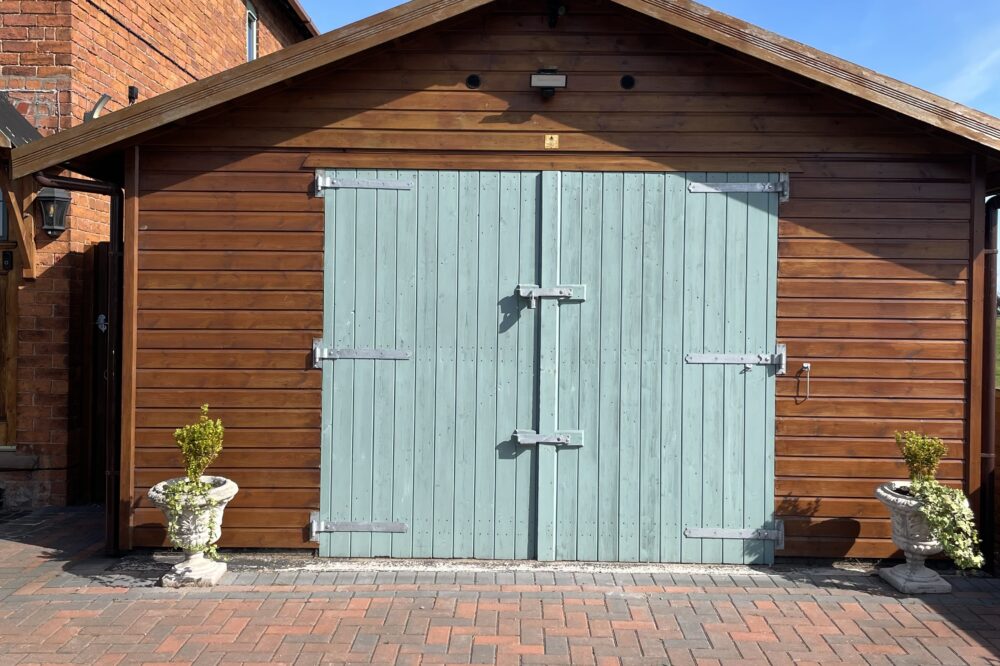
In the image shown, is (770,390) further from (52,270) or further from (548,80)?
(52,270)

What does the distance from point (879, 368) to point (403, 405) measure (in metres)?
3.19

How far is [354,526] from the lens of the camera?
5625mm

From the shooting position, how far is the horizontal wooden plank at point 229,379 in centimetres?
566

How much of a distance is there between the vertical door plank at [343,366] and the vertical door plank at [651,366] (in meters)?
→ 1.94

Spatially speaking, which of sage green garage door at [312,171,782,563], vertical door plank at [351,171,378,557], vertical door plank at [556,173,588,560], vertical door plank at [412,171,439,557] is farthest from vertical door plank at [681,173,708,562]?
vertical door plank at [351,171,378,557]

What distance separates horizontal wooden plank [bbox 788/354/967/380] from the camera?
5586 millimetres

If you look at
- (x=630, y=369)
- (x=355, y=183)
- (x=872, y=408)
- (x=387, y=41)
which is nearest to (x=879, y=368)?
(x=872, y=408)

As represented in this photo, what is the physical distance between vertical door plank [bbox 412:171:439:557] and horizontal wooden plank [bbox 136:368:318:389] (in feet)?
2.62

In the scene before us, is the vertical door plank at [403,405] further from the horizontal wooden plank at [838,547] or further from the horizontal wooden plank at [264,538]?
the horizontal wooden plank at [838,547]

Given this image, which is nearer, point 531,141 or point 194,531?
point 194,531

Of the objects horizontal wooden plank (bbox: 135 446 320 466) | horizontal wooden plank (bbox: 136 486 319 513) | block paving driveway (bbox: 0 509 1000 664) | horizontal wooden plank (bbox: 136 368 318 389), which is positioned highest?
horizontal wooden plank (bbox: 136 368 318 389)

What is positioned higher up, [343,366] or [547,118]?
[547,118]

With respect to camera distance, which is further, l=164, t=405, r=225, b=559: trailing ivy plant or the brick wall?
the brick wall

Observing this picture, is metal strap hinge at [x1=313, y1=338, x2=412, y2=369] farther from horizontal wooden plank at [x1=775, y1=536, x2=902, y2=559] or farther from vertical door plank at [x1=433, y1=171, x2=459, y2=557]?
horizontal wooden plank at [x1=775, y1=536, x2=902, y2=559]
